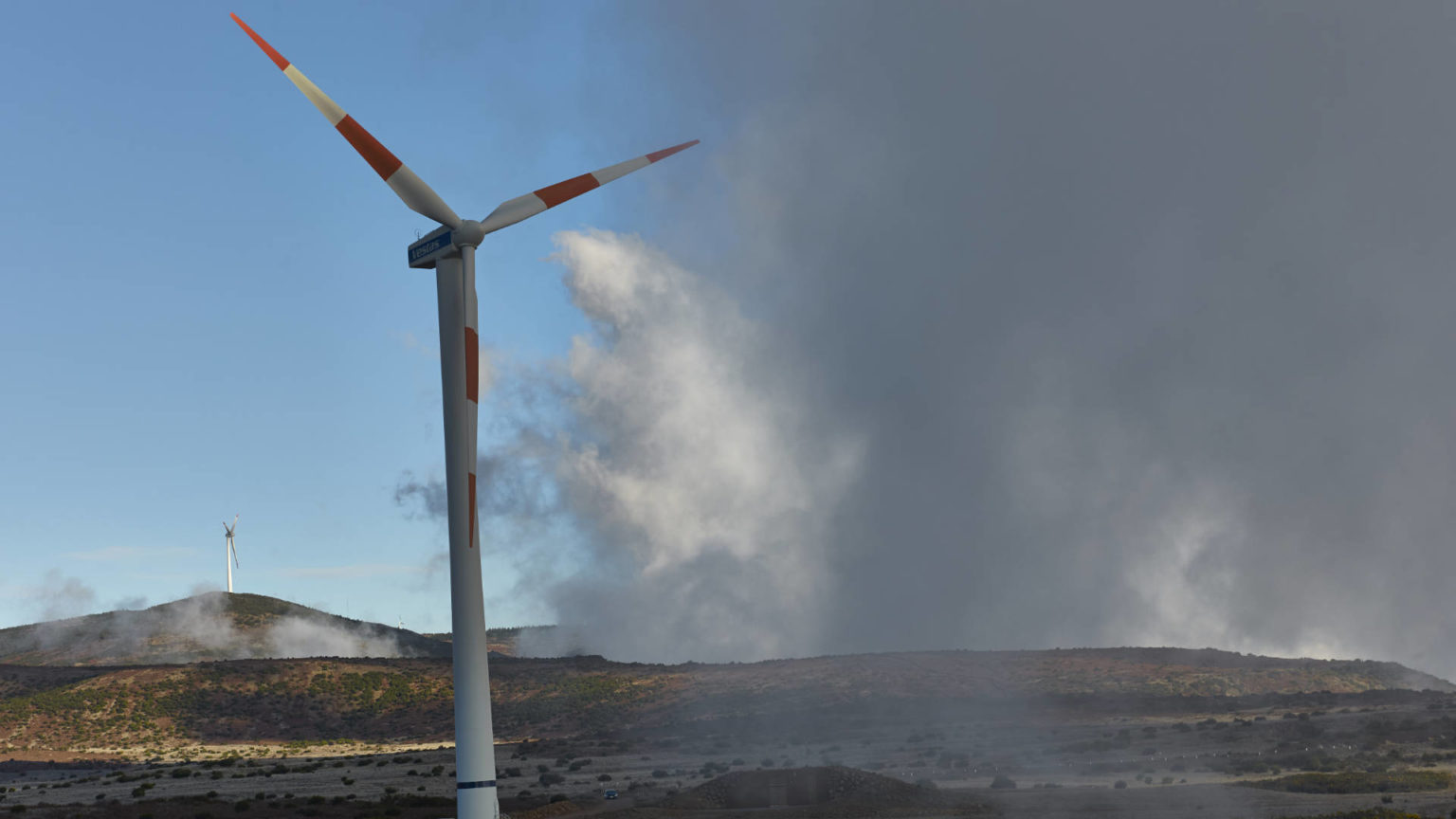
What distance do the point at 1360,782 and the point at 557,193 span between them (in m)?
60.3

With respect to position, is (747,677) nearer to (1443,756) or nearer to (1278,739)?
(1278,739)

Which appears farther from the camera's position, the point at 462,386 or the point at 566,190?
the point at 566,190

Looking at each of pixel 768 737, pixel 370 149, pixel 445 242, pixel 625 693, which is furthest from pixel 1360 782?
pixel 625 693

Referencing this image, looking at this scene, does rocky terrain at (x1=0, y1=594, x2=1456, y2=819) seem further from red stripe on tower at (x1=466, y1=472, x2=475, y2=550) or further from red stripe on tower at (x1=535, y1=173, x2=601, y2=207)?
red stripe on tower at (x1=535, y1=173, x2=601, y2=207)

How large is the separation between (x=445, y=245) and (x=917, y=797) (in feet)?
148

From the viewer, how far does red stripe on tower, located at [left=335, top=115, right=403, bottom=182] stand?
44.8 m

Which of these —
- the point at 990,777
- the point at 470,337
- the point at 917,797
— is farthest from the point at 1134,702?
the point at 470,337

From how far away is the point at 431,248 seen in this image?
4475 cm

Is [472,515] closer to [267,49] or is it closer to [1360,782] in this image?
[267,49]

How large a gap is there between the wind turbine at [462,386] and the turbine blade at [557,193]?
5 centimetres

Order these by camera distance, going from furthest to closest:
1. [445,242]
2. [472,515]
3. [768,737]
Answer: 1. [768,737]
2. [445,242]
3. [472,515]

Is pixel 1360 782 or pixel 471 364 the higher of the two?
pixel 471 364

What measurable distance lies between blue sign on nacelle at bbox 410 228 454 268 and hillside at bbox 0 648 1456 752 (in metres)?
102

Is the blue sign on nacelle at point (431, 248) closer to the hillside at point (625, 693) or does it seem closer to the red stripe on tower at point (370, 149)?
the red stripe on tower at point (370, 149)
